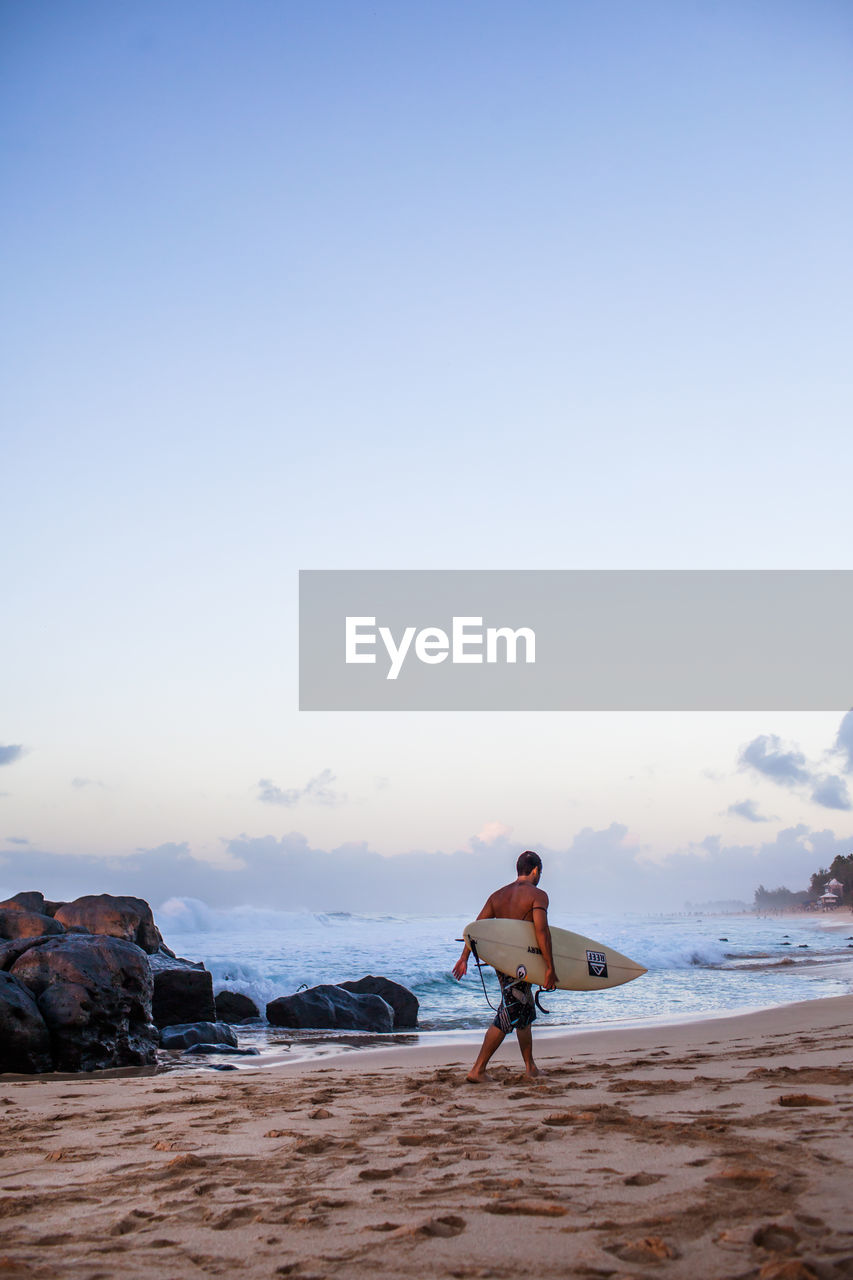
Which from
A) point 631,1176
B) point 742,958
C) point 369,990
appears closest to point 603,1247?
point 631,1176

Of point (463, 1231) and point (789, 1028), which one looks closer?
point (463, 1231)

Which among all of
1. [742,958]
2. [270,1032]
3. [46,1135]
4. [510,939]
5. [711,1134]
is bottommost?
[742,958]

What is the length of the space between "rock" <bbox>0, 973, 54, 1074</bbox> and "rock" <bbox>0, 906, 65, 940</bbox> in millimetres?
4749

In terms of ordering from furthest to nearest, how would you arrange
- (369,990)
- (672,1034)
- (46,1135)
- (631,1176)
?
(369,990) < (672,1034) < (46,1135) < (631,1176)

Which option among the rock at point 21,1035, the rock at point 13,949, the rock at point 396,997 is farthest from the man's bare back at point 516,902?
the rock at point 396,997

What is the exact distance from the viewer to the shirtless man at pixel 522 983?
6.56m

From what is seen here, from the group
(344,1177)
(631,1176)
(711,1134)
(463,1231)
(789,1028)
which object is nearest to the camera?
(463,1231)

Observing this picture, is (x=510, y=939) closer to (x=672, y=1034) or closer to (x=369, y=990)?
(x=672, y=1034)

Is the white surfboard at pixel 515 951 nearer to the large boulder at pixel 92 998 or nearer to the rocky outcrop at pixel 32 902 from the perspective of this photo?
the large boulder at pixel 92 998

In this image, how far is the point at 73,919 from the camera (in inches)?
589

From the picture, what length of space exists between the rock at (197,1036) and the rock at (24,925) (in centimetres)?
309

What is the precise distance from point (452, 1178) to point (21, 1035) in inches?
265

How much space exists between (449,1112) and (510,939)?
1.60m

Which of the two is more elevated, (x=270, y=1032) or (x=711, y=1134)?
(x=711, y=1134)
